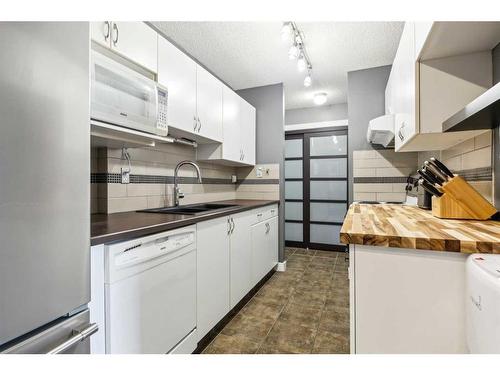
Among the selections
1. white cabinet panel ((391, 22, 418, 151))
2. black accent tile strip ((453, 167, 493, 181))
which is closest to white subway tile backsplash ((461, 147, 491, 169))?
black accent tile strip ((453, 167, 493, 181))

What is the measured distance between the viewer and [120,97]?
49.1 inches

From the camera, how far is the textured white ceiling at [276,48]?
204cm

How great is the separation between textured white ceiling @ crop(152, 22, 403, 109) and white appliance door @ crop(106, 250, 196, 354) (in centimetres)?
190

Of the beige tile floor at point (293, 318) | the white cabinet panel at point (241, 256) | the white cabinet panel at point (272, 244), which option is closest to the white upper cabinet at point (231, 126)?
the white cabinet panel at point (241, 256)

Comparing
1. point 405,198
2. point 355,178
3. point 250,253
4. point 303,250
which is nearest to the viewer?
point 250,253

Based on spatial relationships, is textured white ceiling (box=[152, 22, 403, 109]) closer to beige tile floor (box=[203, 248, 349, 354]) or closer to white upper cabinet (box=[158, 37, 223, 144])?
white upper cabinet (box=[158, 37, 223, 144])

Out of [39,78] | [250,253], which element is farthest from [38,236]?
[250,253]

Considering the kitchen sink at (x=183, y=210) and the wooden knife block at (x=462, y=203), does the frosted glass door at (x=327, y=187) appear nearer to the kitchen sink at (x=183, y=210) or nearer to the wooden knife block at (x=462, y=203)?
the kitchen sink at (x=183, y=210)

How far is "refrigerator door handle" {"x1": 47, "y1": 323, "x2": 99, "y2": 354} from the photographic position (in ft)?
2.02

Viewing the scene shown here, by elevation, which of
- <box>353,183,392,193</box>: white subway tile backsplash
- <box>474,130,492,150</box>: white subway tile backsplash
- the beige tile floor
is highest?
<box>474,130,492,150</box>: white subway tile backsplash

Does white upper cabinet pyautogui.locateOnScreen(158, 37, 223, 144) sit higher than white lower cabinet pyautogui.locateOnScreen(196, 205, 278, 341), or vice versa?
white upper cabinet pyautogui.locateOnScreen(158, 37, 223, 144)

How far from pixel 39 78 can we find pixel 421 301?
1.32m
